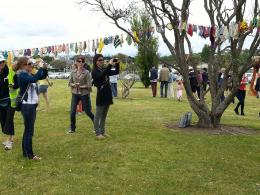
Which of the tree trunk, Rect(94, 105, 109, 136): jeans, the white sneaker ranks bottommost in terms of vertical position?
the white sneaker

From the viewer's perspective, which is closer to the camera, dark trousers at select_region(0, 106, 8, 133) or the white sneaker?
the white sneaker

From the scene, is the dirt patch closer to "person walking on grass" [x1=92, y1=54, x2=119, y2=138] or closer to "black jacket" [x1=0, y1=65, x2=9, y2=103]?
"person walking on grass" [x1=92, y1=54, x2=119, y2=138]

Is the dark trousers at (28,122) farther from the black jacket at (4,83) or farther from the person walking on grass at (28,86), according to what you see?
the black jacket at (4,83)

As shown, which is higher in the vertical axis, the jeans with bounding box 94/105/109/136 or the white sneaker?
the jeans with bounding box 94/105/109/136

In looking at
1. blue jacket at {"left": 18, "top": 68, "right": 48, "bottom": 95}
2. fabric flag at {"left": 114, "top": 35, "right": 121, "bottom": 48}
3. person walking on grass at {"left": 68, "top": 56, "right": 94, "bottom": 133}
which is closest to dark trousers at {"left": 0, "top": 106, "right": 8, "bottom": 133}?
blue jacket at {"left": 18, "top": 68, "right": 48, "bottom": 95}

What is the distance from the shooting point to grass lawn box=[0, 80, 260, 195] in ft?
19.7

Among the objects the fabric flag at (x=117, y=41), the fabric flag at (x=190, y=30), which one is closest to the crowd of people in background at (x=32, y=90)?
the fabric flag at (x=190, y=30)

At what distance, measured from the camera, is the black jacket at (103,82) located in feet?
29.2

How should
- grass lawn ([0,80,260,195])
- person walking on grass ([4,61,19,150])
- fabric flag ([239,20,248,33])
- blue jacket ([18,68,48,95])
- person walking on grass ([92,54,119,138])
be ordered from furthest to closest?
1. fabric flag ([239,20,248,33])
2. person walking on grass ([92,54,119,138])
3. person walking on grass ([4,61,19,150])
4. blue jacket ([18,68,48,95])
5. grass lawn ([0,80,260,195])

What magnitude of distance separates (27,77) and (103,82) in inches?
91.8

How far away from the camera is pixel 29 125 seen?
7.24 meters

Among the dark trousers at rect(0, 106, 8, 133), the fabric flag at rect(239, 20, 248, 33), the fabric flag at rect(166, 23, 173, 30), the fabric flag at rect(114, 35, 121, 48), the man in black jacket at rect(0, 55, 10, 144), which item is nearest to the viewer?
the man in black jacket at rect(0, 55, 10, 144)

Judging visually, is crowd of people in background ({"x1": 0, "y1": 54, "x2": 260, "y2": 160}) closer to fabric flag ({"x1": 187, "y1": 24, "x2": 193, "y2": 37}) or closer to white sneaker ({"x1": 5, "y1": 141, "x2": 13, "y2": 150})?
white sneaker ({"x1": 5, "y1": 141, "x2": 13, "y2": 150})

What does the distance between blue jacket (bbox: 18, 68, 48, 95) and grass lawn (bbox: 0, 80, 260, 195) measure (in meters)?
1.28
